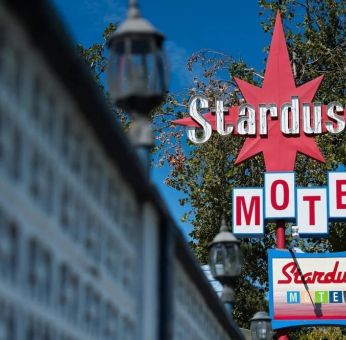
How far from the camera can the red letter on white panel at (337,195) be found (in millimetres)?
23312

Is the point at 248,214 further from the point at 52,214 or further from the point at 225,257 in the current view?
the point at 52,214

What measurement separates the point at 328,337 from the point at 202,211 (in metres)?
5.32

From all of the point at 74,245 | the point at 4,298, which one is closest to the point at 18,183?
the point at 4,298

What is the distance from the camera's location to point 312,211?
2323 cm

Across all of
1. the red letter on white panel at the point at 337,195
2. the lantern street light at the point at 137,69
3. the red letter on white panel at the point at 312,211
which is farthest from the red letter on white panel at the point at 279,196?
the lantern street light at the point at 137,69

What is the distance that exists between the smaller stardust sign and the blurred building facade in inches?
670

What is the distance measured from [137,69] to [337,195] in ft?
58.4

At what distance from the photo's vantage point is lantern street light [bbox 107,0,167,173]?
6031mm

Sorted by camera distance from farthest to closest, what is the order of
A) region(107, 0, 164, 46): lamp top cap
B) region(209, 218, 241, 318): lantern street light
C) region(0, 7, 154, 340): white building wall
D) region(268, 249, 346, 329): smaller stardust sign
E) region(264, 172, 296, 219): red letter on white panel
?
1. region(264, 172, 296, 219): red letter on white panel
2. region(268, 249, 346, 329): smaller stardust sign
3. region(209, 218, 241, 318): lantern street light
4. region(107, 0, 164, 46): lamp top cap
5. region(0, 7, 154, 340): white building wall

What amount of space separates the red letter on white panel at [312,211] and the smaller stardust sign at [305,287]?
607mm

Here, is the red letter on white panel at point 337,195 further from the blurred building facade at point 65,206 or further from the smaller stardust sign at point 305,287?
the blurred building facade at point 65,206

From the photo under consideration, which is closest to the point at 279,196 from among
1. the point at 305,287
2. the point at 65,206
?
the point at 305,287

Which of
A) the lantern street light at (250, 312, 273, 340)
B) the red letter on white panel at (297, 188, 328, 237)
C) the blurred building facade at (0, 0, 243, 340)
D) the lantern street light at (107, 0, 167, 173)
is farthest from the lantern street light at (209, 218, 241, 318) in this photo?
the red letter on white panel at (297, 188, 328, 237)

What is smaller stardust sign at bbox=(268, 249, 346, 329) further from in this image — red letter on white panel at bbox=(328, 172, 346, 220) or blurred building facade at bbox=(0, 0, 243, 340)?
blurred building facade at bbox=(0, 0, 243, 340)
